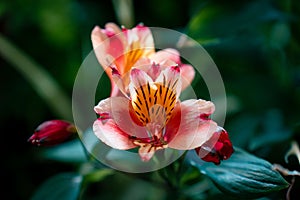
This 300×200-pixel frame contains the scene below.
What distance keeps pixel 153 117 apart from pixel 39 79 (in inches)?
27.2

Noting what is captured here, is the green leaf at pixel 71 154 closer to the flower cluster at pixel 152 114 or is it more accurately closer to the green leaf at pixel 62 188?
the green leaf at pixel 62 188

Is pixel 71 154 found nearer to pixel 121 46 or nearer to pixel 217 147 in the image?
pixel 121 46

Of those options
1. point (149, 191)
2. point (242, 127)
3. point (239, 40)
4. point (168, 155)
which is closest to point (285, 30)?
point (239, 40)

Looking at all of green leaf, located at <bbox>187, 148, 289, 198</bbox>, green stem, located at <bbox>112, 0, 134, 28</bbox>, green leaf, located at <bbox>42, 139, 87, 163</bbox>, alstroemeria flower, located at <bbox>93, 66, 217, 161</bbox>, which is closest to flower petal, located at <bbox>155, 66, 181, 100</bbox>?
alstroemeria flower, located at <bbox>93, 66, 217, 161</bbox>

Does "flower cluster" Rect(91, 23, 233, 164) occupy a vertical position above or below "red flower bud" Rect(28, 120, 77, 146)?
above

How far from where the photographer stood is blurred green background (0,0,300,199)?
3.15 ft

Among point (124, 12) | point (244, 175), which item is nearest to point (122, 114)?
point (244, 175)

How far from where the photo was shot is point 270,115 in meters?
1.00

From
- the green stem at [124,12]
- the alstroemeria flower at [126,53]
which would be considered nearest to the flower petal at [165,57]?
the alstroemeria flower at [126,53]

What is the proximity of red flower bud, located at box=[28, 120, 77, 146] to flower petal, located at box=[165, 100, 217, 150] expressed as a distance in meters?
0.17

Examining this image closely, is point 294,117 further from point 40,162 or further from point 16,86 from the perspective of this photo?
point 16,86

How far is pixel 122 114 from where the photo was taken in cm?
63

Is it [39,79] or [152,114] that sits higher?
[152,114]

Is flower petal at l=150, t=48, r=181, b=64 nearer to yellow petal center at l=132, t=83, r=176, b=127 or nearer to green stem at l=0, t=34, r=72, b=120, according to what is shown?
yellow petal center at l=132, t=83, r=176, b=127
